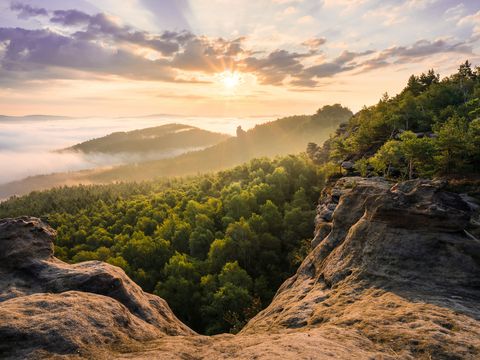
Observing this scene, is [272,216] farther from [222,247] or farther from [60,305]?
[60,305]

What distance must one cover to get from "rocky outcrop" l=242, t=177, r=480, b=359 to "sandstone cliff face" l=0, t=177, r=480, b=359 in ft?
0.22

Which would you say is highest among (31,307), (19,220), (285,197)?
(19,220)

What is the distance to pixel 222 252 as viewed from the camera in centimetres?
7294

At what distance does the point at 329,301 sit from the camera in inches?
769

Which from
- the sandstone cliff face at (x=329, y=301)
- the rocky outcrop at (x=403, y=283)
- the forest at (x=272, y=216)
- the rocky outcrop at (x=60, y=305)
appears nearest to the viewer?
the sandstone cliff face at (x=329, y=301)

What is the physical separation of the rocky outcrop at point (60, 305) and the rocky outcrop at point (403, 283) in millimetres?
8230

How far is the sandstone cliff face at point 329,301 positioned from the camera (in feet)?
44.6

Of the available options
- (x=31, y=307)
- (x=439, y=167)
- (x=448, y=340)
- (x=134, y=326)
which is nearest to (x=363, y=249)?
(x=448, y=340)

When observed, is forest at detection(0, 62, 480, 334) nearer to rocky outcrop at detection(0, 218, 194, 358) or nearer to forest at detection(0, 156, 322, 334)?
forest at detection(0, 156, 322, 334)

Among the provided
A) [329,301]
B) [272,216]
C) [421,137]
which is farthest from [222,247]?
[329,301]

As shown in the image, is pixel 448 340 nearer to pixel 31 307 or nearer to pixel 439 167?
pixel 31 307

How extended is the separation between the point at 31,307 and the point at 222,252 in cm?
5845

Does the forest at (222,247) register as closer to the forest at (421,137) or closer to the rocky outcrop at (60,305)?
the forest at (421,137)

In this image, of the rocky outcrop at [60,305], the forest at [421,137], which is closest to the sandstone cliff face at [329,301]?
the rocky outcrop at [60,305]
